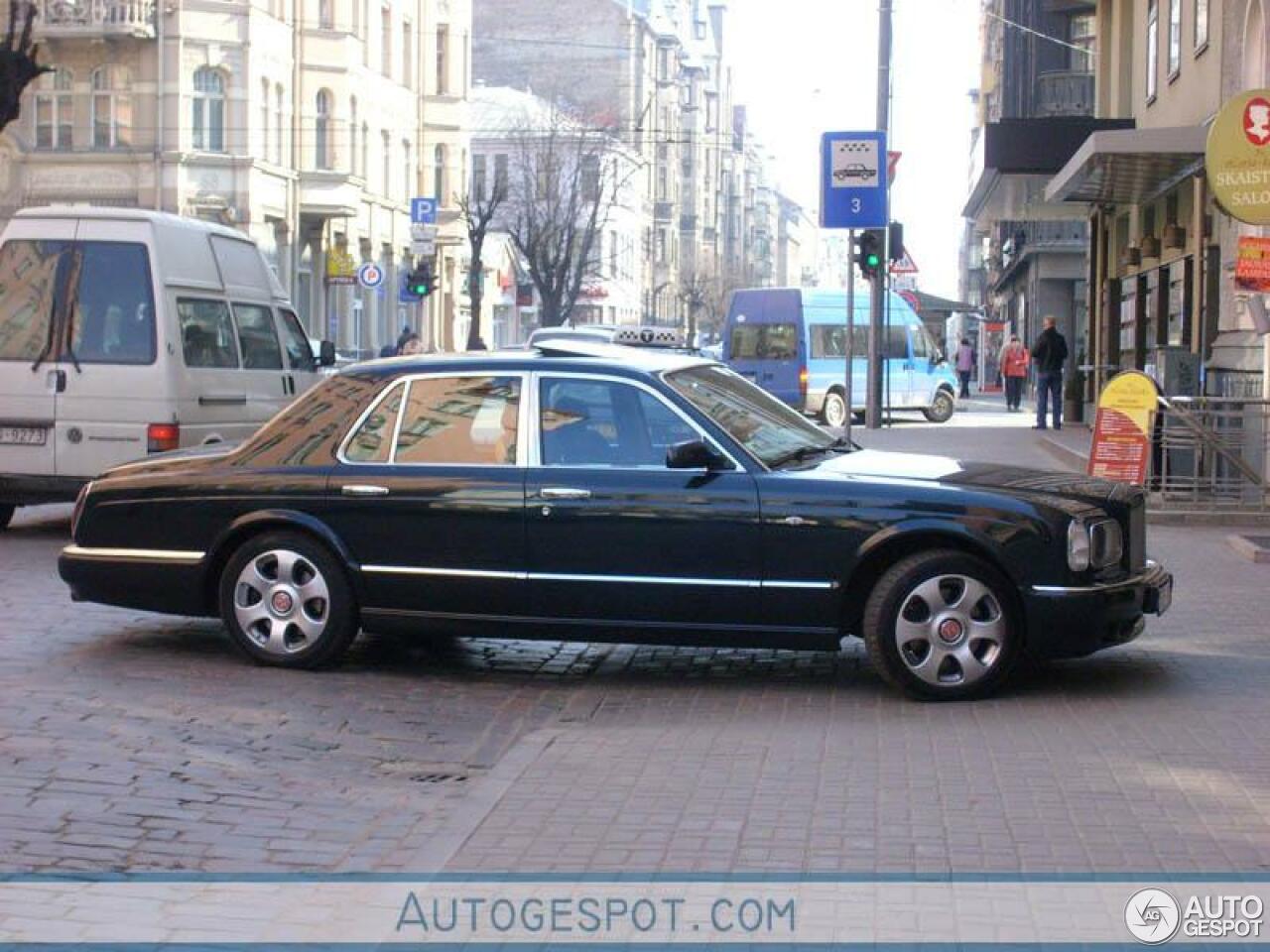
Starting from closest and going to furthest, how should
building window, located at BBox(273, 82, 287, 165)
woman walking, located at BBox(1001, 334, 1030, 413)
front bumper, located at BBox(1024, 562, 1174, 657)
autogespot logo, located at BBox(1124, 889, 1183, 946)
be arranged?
autogespot logo, located at BBox(1124, 889, 1183, 946) < front bumper, located at BBox(1024, 562, 1174, 657) < woman walking, located at BBox(1001, 334, 1030, 413) < building window, located at BBox(273, 82, 287, 165)

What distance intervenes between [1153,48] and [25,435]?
60.1ft

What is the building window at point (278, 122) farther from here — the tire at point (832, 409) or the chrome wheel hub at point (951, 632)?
the chrome wheel hub at point (951, 632)

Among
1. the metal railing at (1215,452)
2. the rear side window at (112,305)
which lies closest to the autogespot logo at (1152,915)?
the rear side window at (112,305)

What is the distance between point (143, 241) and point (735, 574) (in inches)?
289

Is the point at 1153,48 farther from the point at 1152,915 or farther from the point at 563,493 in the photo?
the point at 1152,915

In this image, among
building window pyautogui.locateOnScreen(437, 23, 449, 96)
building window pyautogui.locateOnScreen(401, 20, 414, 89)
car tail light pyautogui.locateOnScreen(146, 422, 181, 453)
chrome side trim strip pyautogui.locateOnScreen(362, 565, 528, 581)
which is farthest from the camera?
building window pyautogui.locateOnScreen(437, 23, 449, 96)

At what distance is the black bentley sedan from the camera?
28.0ft

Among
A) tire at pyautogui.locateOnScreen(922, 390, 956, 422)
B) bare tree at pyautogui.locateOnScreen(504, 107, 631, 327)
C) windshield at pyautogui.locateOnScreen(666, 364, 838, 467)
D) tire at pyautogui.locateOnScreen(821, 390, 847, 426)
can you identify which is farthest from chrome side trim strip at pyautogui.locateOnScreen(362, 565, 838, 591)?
bare tree at pyautogui.locateOnScreen(504, 107, 631, 327)

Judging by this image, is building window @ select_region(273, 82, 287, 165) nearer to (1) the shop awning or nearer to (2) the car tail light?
(1) the shop awning

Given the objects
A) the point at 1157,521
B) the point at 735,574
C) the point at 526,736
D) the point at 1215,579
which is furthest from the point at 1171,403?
the point at 526,736

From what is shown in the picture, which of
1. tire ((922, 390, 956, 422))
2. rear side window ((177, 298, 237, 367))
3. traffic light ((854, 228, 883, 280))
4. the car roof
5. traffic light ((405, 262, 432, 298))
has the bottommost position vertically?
tire ((922, 390, 956, 422))

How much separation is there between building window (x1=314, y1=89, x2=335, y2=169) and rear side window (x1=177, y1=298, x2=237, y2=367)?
3885cm

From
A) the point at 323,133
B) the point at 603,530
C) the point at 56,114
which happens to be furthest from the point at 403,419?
the point at 323,133

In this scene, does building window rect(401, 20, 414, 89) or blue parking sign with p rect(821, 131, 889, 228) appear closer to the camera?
blue parking sign with p rect(821, 131, 889, 228)
